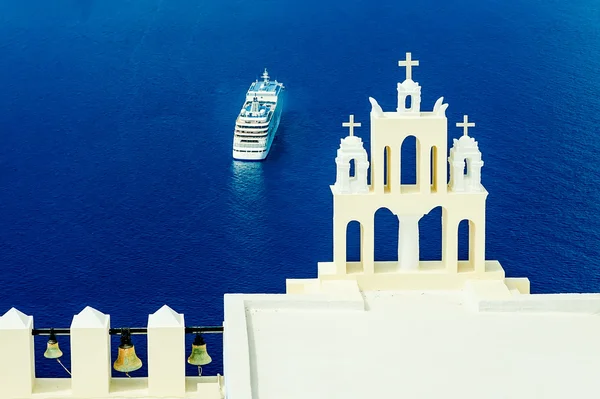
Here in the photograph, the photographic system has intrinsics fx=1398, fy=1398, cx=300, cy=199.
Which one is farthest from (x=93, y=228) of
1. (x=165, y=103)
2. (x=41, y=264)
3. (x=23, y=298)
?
(x=165, y=103)

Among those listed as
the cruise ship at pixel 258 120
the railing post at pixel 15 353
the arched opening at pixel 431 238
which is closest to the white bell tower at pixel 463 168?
the railing post at pixel 15 353

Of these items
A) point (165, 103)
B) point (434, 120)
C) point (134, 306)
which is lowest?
point (134, 306)

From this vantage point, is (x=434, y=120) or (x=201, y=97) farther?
(x=201, y=97)

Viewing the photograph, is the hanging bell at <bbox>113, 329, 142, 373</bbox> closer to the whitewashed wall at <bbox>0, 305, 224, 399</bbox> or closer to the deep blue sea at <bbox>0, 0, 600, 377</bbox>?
the whitewashed wall at <bbox>0, 305, 224, 399</bbox>

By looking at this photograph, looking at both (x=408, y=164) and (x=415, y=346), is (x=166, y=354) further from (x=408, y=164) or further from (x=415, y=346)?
(x=408, y=164)

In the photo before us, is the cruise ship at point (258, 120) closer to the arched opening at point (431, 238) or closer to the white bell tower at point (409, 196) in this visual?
the arched opening at point (431, 238)

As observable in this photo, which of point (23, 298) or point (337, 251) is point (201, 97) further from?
point (337, 251)

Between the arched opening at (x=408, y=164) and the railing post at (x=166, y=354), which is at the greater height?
the arched opening at (x=408, y=164)
